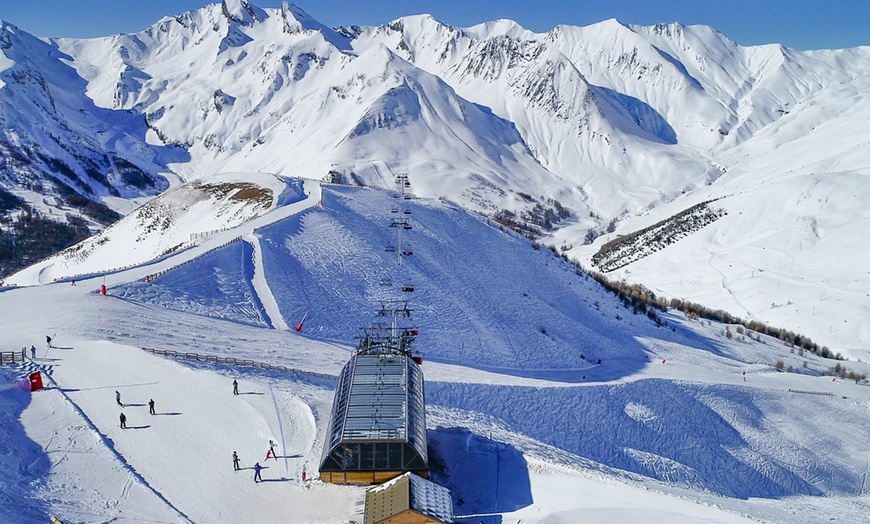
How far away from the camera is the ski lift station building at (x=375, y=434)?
20453mm

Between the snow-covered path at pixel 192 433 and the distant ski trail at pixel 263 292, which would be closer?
the snow-covered path at pixel 192 433

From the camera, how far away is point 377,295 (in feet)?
165

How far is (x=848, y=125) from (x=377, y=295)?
19145cm

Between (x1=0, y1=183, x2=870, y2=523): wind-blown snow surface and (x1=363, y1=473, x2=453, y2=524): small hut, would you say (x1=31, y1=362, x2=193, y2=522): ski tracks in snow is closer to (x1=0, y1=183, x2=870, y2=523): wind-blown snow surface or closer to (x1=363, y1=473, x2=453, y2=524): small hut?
(x1=0, y1=183, x2=870, y2=523): wind-blown snow surface

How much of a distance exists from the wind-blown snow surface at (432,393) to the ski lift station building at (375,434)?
1.10 m

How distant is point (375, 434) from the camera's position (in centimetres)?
2069

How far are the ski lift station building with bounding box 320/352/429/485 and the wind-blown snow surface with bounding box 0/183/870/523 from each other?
1.10 m

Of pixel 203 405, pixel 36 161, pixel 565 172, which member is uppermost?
pixel 565 172

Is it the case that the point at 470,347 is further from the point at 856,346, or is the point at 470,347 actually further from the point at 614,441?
the point at 856,346

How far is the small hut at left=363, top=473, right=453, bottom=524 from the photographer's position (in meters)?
18.1

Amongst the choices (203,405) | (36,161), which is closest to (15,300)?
(203,405)

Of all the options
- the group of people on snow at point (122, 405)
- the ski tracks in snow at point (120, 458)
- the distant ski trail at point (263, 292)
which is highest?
the distant ski trail at point (263, 292)

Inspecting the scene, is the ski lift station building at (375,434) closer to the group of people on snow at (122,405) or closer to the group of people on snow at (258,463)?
the group of people on snow at (258,463)

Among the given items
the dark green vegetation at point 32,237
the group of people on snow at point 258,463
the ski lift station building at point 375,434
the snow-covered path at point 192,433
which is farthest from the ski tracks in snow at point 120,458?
the dark green vegetation at point 32,237
